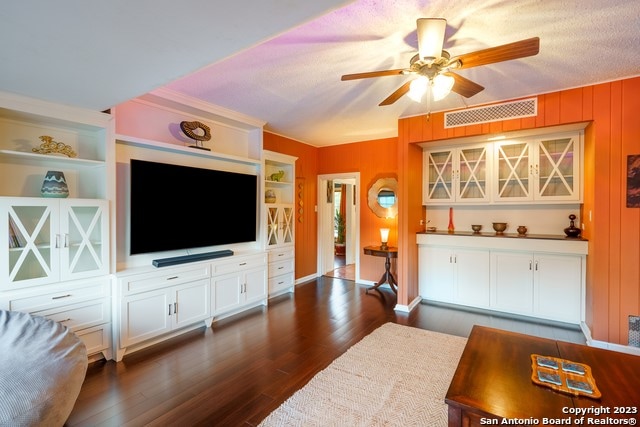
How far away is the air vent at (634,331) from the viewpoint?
8.88 ft

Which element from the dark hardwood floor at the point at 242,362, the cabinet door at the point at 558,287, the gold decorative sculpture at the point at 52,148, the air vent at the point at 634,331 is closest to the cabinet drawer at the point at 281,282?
the dark hardwood floor at the point at 242,362

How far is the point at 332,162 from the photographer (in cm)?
556

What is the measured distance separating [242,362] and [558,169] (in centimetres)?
404

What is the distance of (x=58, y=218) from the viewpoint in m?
2.36

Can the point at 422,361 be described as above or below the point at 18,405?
below

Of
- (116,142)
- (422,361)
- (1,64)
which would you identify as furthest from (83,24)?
(422,361)

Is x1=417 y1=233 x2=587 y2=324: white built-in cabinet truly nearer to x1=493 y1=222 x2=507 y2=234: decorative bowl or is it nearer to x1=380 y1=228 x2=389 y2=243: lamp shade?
x1=493 y1=222 x2=507 y2=234: decorative bowl

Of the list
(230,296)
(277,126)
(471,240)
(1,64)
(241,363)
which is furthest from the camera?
(277,126)

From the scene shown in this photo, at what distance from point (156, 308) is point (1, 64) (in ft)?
6.93

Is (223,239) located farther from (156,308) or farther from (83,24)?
(83,24)

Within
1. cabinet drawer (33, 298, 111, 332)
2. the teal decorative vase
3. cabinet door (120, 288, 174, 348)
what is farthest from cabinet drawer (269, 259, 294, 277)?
the teal decorative vase

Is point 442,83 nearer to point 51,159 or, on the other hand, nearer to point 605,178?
point 605,178

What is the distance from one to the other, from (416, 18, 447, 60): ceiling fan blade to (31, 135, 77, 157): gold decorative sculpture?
2860mm

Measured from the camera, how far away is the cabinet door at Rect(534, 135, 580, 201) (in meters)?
3.41
